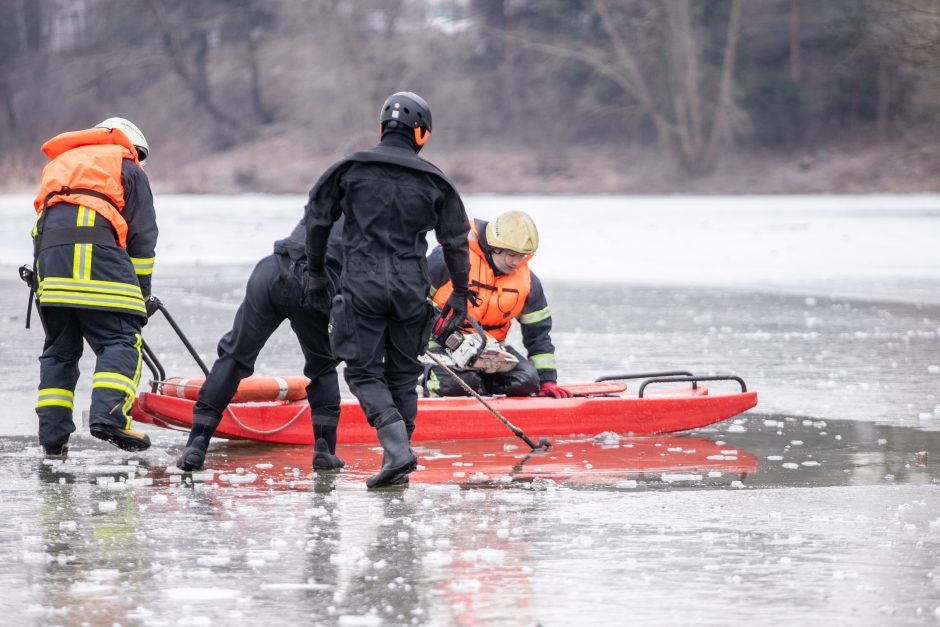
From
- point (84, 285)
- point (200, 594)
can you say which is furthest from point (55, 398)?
point (200, 594)

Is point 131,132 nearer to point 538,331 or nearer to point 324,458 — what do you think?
point 324,458

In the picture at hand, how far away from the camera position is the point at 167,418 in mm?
7383

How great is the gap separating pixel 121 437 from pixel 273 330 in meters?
0.93

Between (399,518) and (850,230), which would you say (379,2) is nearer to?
(850,230)

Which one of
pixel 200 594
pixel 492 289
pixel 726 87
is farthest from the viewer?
pixel 726 87

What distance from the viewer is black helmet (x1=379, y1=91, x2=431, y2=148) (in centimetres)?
625

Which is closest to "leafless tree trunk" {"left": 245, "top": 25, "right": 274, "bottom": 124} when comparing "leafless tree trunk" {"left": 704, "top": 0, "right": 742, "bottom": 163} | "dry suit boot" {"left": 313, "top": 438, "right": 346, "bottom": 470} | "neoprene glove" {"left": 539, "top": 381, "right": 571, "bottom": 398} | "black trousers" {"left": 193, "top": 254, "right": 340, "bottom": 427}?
"leafless tree trunk" {"left": 704, "top": 0, "right": 742, "bottom": 163}

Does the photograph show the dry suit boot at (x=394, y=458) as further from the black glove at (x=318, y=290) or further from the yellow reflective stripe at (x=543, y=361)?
the yellow reflective stripe at (x=543, y=361)

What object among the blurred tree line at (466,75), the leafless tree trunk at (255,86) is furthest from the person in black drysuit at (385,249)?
the leafless tree trunk at (255,86)

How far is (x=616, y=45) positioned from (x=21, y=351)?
37092 mm

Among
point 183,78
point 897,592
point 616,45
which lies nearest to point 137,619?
point 897,592

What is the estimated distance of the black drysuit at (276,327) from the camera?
6.50 meters

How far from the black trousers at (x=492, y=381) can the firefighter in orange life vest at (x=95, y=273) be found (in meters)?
1.77

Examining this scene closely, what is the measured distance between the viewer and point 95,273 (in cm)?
691
